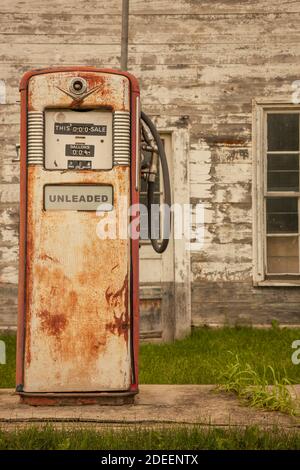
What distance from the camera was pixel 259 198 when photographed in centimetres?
845

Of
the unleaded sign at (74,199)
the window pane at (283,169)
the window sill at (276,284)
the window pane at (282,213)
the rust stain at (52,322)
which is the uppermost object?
the window pane at (283,169)

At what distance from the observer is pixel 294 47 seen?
336 inches

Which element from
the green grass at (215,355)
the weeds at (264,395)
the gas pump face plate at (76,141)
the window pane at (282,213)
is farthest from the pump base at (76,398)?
the window pane at (282,213)

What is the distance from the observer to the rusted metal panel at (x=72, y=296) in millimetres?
4477

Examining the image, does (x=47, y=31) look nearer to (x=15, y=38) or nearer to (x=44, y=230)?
(x=15, y=38)

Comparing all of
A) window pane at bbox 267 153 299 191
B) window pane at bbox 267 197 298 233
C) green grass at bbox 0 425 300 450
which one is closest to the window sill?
window pane at bbox 267 197 298 233

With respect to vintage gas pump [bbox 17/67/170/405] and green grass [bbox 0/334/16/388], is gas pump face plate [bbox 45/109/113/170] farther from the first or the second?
green grass [bbox 0/334/16/388]

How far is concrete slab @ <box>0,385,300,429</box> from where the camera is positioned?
417cm

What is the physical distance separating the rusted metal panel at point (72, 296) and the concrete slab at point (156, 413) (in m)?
0.15

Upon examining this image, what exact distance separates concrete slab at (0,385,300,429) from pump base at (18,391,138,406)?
1.6 inches

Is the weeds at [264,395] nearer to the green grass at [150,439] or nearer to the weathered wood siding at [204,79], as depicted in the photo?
the green grass at [150,439]

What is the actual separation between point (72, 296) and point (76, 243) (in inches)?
11.7

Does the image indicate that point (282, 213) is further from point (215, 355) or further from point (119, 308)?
point (119, 308)
